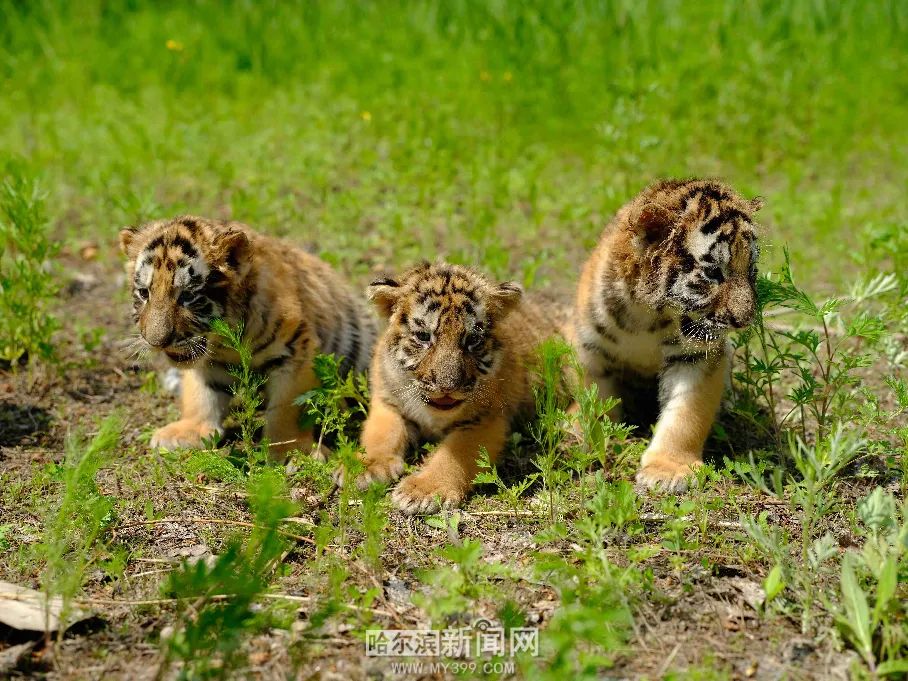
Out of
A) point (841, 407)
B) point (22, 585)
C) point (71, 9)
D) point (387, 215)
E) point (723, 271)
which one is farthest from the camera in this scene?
point (71, 9)

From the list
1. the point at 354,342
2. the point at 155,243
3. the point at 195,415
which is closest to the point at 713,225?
the point at 354,342

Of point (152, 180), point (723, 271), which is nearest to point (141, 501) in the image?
point (723, 271)

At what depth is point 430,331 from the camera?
4164mm

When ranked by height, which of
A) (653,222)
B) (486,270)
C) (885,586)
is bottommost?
(885,586)

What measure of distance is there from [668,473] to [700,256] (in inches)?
36.8

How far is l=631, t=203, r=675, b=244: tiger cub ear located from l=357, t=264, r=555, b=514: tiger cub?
63 centimetres

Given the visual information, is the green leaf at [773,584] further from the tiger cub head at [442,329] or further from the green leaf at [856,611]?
the tiger cub head at [442,329]

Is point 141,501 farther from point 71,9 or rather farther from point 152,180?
point 71,9

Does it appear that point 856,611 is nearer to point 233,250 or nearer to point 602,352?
point 602,352

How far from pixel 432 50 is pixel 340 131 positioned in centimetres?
157

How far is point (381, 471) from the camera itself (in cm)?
430

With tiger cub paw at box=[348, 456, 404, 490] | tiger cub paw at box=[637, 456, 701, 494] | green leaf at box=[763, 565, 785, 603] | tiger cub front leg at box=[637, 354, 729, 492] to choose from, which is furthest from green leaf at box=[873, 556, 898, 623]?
tiger cub paw at box=[348, 456, 404, 490]

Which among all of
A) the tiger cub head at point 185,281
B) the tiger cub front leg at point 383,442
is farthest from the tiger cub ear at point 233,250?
the tiger cub front leg at point 383,442

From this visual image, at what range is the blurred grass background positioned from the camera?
7.21 meters
